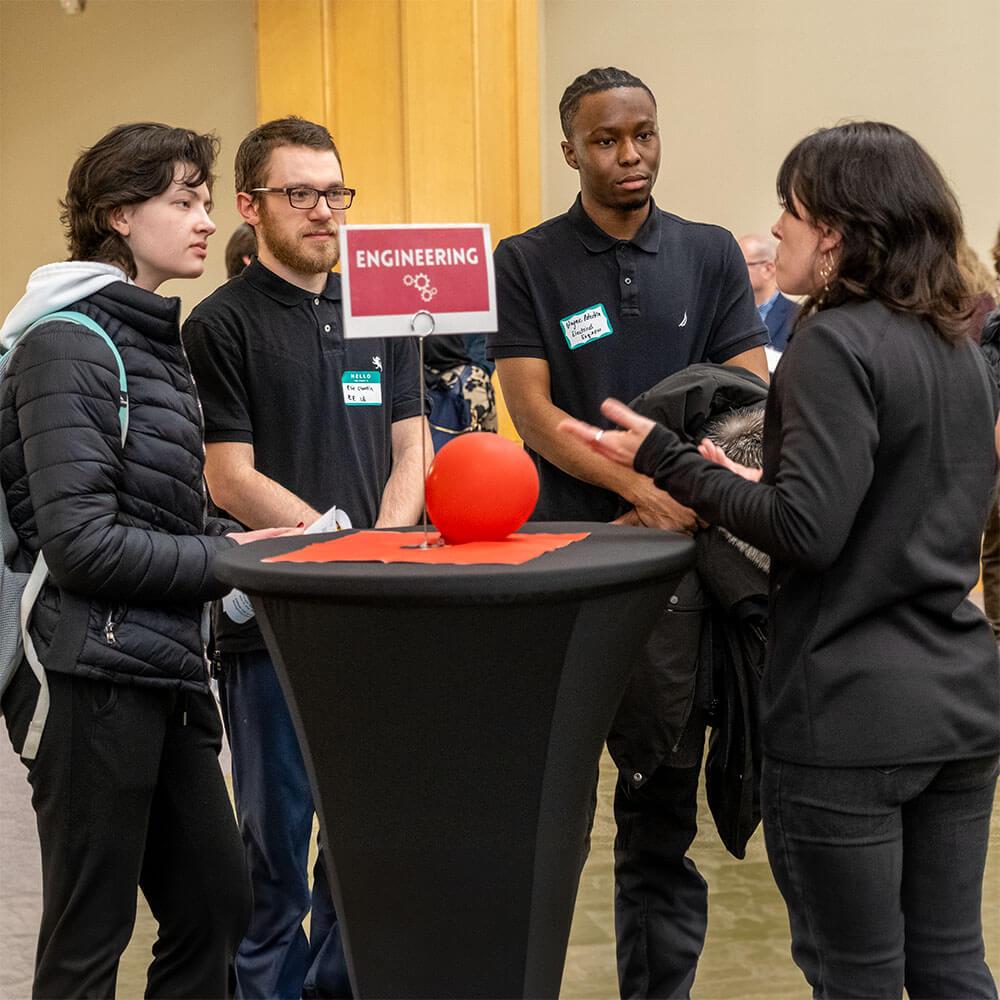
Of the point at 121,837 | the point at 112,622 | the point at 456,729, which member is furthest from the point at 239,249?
the point at 456,729

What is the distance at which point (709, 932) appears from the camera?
9.71 feet

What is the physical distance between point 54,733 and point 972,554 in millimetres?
1220

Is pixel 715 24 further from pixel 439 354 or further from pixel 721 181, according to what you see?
pixel 439 354

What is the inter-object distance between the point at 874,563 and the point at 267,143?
55.7 inches

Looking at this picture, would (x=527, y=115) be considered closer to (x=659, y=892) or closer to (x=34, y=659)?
(x=659, y=892)

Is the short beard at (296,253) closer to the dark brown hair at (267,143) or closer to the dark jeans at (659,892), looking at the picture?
the dark brown hair at (267,143)

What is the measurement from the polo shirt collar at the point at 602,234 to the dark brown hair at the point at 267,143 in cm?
46

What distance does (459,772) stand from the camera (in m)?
1.62

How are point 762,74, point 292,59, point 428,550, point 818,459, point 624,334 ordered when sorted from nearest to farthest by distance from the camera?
point 818,459 < point 428,550 < point 624,334 < point 292,59 < point 762,74

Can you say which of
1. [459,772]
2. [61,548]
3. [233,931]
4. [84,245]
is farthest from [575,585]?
[84,245]

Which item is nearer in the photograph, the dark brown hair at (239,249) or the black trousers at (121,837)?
the black trousers at (121,837)

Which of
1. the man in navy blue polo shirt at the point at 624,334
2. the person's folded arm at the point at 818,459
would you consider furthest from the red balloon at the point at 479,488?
the man in navy blue polo shirt at the point at 624,334

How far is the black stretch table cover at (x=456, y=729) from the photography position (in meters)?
1.52

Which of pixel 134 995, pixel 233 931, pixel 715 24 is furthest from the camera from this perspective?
pixel 715 24
